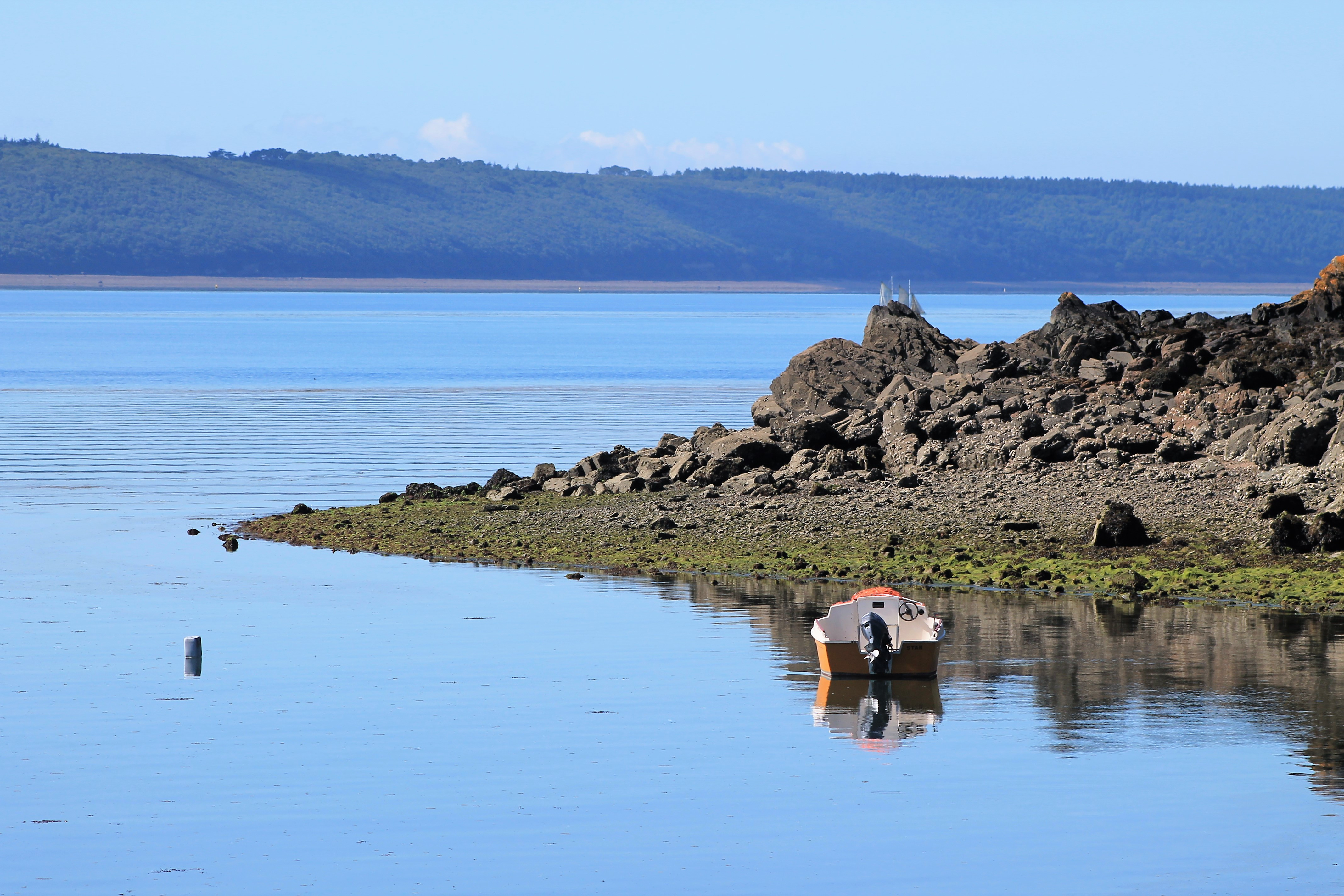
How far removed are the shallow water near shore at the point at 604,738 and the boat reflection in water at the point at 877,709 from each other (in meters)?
0.05

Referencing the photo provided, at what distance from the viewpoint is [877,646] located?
63.2ft

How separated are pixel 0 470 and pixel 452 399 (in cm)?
3392

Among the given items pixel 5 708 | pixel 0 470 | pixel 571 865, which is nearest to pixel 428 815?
pixel 571 865

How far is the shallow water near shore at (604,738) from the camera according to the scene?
1250 cm

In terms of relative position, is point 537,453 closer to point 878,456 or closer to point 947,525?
point 878,456

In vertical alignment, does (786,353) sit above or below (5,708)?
above

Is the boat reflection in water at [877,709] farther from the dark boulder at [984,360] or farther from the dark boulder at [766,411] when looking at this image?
the dark boulder at [766,411]

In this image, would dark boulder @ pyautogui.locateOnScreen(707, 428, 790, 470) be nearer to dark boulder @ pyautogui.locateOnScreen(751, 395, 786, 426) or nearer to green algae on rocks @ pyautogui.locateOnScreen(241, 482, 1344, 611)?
green algae on rocks @ pyautogui.locateOnScreen(241, 482, 1344, 611)

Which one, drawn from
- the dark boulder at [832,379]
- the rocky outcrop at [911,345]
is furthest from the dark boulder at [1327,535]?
the rocky outcrop at [911,345]

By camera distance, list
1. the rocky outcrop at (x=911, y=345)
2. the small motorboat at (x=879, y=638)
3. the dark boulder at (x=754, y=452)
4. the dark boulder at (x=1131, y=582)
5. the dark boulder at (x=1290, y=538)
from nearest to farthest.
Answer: the small motorboat at (x=879, y=638) < the dark boulder at (x=1131, y=582) < the dark boulder at (x=1290, y=538) < the dark boulder at (x=754, y=452) < the rocky outcrop at (x=911, y=345)

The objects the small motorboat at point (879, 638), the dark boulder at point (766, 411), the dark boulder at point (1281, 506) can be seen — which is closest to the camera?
the small motorboat at point (879, 638)

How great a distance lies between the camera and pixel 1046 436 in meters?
33.4

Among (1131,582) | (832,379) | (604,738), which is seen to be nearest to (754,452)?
(832,379)

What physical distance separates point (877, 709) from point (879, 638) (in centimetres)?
151
